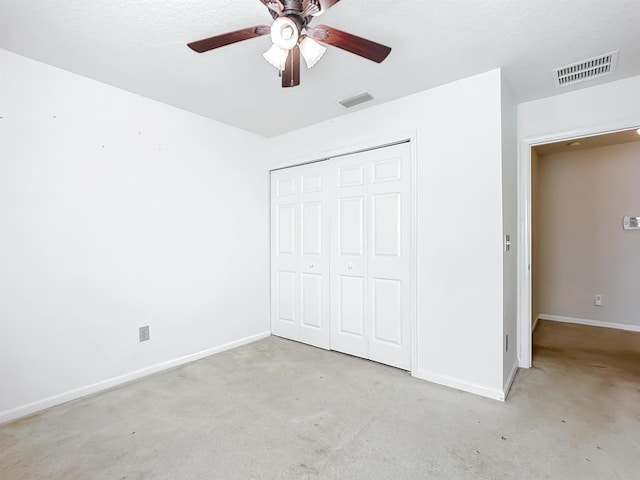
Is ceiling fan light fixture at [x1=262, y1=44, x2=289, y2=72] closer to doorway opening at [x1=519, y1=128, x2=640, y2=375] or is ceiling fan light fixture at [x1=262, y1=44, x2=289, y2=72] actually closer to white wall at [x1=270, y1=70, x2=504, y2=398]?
white wall at [x1=270, y1=70, x2=504, y2=398]

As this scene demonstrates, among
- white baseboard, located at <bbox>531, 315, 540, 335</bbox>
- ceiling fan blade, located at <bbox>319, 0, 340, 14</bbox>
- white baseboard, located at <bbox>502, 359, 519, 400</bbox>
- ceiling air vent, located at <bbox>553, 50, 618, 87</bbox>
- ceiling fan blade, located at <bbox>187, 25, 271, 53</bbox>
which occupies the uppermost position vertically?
ceiling air vent, located at <bbox>553, 50, 618, 87</bbox>

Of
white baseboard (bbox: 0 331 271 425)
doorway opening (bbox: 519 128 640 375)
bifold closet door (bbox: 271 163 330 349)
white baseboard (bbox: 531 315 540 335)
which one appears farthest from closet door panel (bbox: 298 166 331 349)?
white baseboard (bbox: 531 315 540 335)

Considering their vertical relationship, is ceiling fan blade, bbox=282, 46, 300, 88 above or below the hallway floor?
above

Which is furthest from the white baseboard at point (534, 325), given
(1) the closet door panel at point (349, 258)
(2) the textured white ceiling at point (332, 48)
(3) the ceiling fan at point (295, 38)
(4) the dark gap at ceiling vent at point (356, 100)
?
(3) the ceiling fan at point (295, 38)

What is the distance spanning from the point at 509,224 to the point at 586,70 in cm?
123

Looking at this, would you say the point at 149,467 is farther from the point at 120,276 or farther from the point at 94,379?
the point at 120,276

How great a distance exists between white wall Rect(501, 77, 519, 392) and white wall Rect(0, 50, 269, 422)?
8.60 ft

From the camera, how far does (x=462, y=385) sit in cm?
241

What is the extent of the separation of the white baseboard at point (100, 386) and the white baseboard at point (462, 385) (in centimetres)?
200

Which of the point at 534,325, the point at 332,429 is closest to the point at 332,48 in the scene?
the point at 332,429

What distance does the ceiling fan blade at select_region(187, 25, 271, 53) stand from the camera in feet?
4.74

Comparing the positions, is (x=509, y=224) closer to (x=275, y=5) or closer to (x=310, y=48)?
(x=310, y=48)

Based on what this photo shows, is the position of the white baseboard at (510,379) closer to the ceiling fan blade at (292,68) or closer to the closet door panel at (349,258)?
the closet door panel at (349,258)

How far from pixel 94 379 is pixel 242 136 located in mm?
2727
